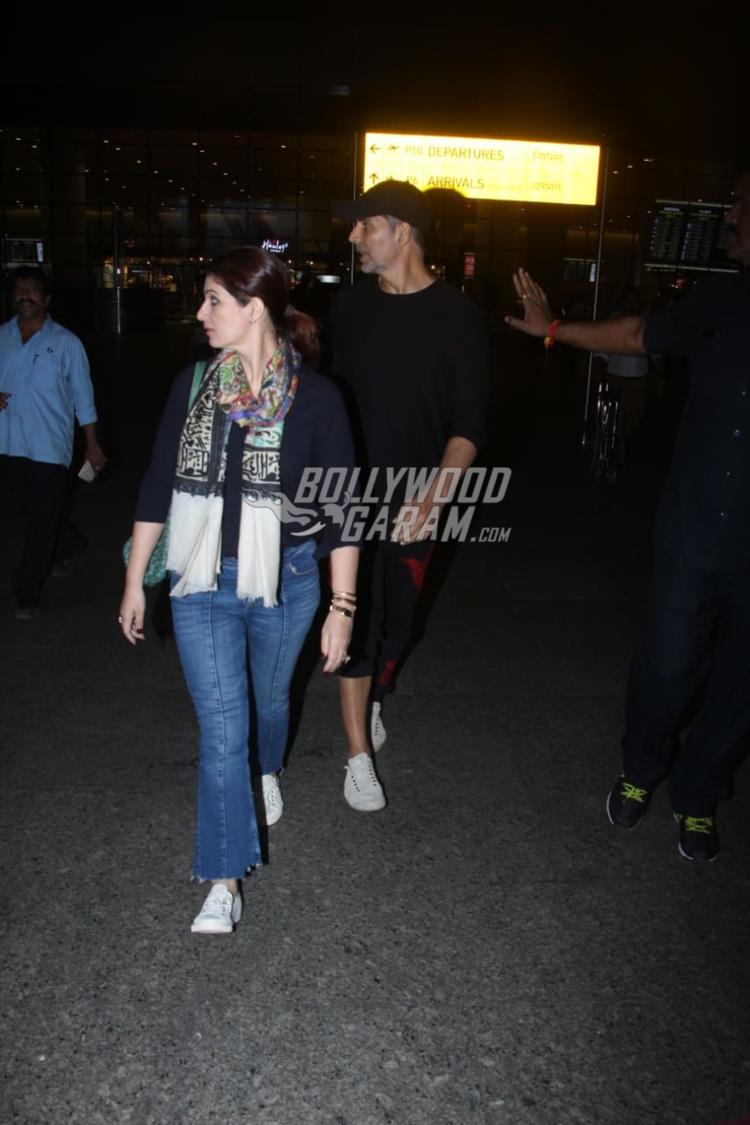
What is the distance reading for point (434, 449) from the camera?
3980 mm

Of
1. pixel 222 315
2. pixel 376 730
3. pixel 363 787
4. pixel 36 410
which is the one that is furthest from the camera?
pixel 36 410

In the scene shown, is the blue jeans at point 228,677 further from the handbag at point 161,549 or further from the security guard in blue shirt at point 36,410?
the security guard in blue shirt at point 36,410

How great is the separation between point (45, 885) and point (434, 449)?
6.83 ft

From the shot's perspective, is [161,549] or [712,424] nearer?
[161,549]

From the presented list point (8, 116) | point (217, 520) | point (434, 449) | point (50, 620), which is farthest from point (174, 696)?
point (8, 116)

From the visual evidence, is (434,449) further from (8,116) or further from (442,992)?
(8,116)

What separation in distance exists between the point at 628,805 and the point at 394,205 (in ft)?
7.84

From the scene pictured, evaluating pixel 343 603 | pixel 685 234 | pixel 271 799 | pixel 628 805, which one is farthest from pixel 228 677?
pixel 685 234

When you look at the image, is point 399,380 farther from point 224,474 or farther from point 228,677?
point 228,677

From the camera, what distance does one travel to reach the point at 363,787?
406cm

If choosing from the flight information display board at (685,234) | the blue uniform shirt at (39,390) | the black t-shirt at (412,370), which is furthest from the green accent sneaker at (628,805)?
the flight information display board at (685,234)

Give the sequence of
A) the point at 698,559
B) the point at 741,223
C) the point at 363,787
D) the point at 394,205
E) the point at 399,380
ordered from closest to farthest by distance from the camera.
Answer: the point at 741,223, the point at 698,559, the point at 394,205, the point at 399,380, the point at 363,787

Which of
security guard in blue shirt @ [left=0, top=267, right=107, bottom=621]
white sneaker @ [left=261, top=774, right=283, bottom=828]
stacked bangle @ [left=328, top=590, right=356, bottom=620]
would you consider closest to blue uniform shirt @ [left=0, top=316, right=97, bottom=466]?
security guard in blue shirt @ [left=0, top=267, right=107, bottom=621]

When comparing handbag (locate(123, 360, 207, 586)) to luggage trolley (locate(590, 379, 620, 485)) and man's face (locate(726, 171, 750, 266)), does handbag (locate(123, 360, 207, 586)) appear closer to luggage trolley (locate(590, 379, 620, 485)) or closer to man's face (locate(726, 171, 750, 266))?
man's face (locate(726, 171, 750, 266))
